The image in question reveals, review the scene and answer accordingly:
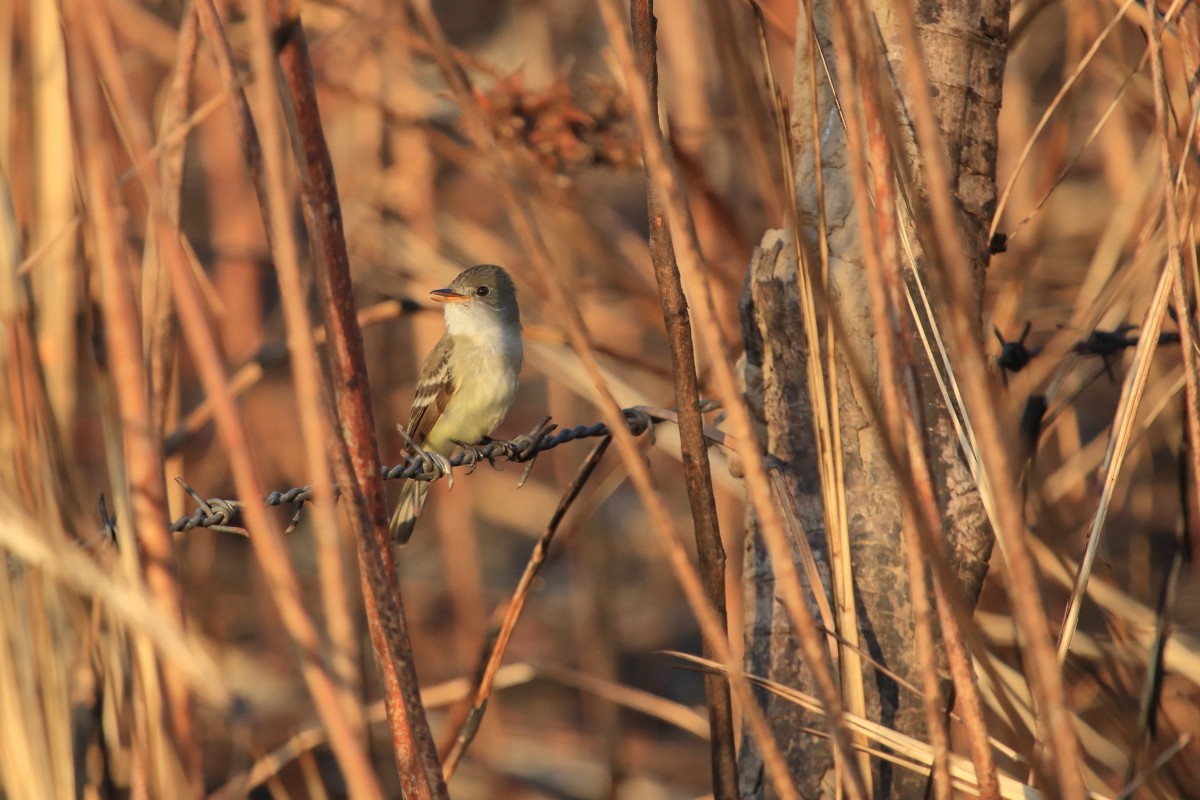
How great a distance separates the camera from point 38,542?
4.31 ft

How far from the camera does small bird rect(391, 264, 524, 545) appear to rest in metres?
4.15

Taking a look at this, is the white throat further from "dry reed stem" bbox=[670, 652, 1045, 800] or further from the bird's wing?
"dry reed stem" bbox=[670, 652, 1045, 800]

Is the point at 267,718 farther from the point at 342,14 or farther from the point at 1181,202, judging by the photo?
the point at 1181,202

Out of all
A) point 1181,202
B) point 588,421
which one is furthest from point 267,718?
point 1181,202

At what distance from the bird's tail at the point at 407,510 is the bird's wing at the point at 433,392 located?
0.89 feet

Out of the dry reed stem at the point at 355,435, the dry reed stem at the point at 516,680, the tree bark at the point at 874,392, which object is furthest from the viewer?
the dry reed stem at the point at 516,680

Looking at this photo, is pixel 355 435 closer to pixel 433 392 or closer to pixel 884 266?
pixel 884 266

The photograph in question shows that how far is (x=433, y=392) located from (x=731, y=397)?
3.03 metres

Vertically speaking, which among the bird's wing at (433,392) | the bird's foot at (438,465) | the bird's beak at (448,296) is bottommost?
the bird's wing at (433,392)

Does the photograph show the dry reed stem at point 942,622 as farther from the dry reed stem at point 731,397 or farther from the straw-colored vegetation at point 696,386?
the dry reed stem at point 731,397

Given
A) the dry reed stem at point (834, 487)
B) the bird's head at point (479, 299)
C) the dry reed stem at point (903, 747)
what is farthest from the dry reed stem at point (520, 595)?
the bird's head at point (479, 299)

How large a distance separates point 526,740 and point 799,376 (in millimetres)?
4250

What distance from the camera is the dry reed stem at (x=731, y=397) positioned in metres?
1.29

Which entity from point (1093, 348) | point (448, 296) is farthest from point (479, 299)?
point (1093, 348)
